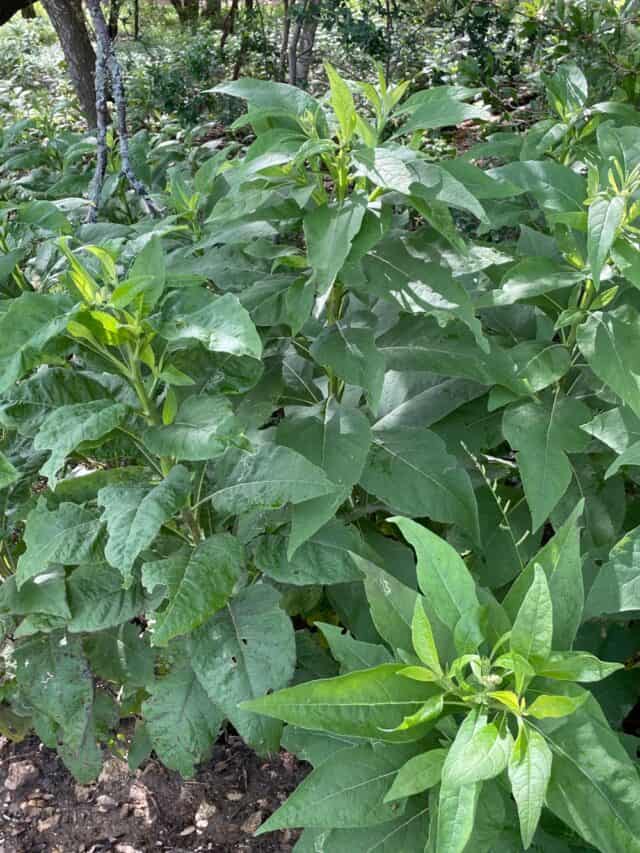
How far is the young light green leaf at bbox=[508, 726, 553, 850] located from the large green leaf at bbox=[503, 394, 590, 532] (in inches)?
24.5

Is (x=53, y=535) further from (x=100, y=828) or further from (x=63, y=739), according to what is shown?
(x=100, y=828)

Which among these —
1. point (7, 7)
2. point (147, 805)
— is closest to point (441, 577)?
point (147, 805)

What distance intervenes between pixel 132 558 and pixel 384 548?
0.93 metres

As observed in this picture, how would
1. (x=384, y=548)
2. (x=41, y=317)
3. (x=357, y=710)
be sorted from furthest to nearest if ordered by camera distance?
1. (x=384, y=548)
2. (x=41, y=317)
3. (x=357, y=710)

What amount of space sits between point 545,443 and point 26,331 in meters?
1.26

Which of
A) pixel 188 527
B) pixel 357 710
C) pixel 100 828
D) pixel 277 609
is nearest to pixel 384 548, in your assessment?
pixel 277 609

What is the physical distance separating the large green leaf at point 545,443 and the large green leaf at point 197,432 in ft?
2.39

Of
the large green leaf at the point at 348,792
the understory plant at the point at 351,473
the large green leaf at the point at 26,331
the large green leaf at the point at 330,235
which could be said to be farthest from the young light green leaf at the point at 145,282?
the large green leaf at the point at 348,792

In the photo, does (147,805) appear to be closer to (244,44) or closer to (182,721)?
(182,721)

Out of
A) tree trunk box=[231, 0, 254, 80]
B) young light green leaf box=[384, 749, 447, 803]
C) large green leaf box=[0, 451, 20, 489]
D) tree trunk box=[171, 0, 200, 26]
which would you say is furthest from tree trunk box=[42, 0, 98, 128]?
tree trunk box=[171, 0, 200, 26]

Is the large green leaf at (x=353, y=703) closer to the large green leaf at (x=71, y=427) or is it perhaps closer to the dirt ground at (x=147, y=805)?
the large green leaf at (x=71, y=427)

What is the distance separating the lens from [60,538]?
185 centimetres

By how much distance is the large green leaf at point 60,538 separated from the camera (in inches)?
71.5

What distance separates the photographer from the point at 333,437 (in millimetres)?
1988
